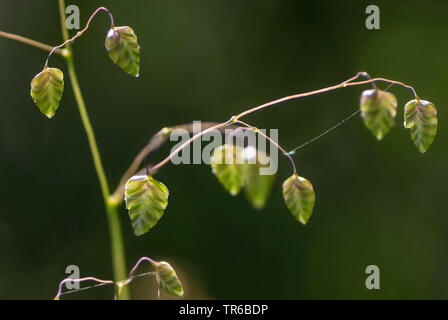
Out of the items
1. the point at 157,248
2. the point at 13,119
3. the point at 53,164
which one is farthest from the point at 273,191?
the point at 13,119

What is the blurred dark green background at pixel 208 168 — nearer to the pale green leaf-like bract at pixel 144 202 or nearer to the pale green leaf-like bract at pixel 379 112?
the pale green leaf-like bract at pixel 144 202

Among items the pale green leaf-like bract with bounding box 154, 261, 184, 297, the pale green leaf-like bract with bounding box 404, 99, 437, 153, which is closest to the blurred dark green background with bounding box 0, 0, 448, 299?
the pale green leaf-like bract with bounding box 154, 261, 184, 297

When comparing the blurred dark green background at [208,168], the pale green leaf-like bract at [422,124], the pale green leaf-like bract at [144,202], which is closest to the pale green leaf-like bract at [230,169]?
the pale green leaf-like bract at [144,202]

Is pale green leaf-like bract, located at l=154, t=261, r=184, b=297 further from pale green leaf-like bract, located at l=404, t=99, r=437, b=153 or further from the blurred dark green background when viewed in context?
the blurred dark green background

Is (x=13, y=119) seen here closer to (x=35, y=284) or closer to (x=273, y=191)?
(x=35, y=284)
